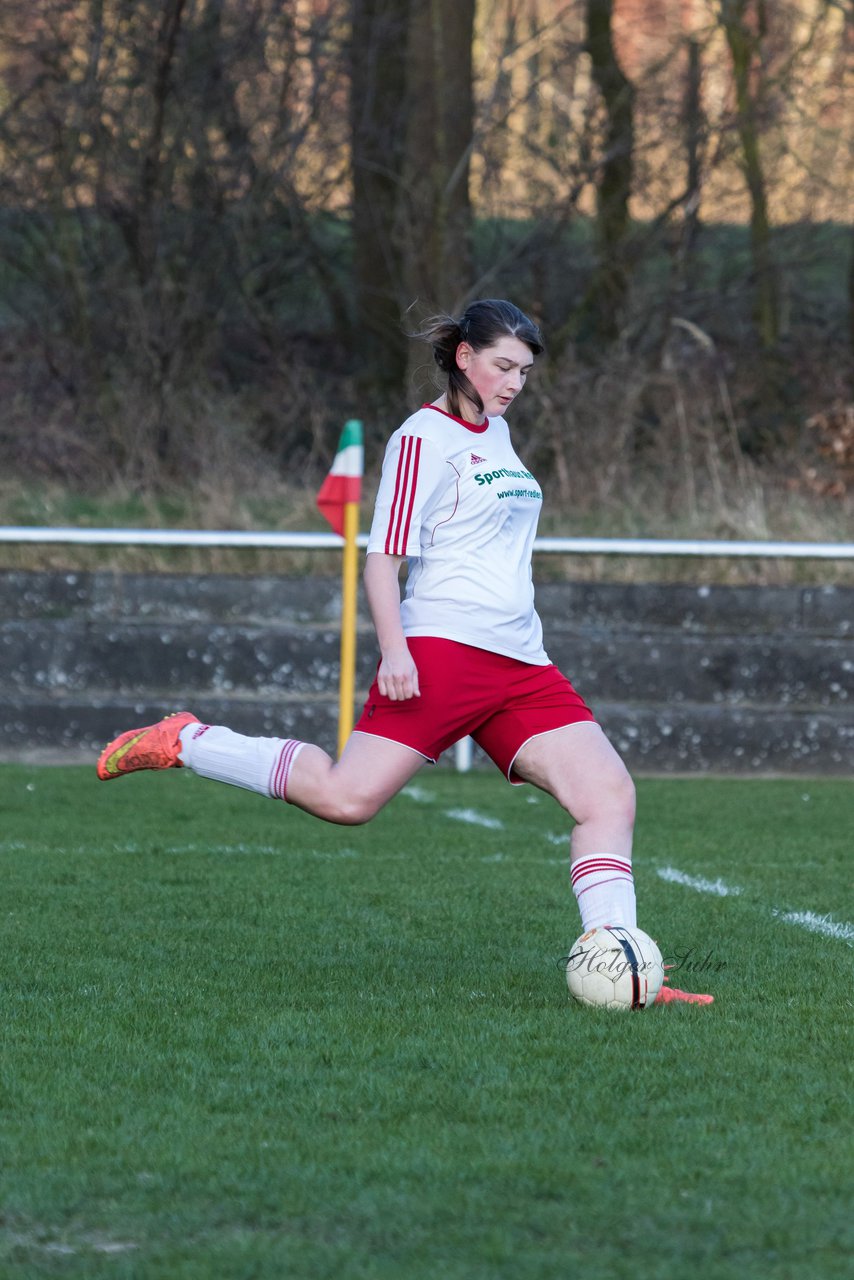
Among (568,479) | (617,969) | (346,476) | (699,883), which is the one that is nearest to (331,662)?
(346,476)

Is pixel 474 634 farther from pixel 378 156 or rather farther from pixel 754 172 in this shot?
pixel 754 172

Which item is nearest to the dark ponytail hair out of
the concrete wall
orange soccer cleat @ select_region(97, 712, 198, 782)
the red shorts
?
the red shorts

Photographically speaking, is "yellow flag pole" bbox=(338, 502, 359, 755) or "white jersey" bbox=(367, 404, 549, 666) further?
"yellow flag pole" bbox=(338, 502, 359, 755)

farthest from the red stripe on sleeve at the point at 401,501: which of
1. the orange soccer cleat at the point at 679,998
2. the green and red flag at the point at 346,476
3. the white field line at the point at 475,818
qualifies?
the green and red flag at the point at 346,476

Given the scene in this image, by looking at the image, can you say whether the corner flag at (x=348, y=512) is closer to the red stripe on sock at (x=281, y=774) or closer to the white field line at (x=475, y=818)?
the white field line at (x=475, y=818)

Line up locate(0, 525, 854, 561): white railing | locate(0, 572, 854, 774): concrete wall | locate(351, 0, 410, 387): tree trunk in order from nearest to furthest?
locate(0, 525, 854, 561): white railing
locate(0, 572, 854, 774): concrete wall
locate(351, 0, 410, 387): tree trunk

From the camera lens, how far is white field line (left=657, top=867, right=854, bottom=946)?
6086 mm

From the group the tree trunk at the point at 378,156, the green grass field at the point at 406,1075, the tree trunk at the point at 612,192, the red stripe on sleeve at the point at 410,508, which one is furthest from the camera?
the tree trunk at the point at 378,156

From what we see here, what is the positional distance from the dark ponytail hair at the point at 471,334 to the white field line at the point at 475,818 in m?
4.15

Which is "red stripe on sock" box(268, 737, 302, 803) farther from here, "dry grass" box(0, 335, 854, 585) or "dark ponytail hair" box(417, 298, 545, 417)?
"dry grass" box(0, 335, 854, 585)

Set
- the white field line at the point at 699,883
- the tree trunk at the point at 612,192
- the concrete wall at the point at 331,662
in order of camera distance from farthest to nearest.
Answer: the tree trunk at the point at 612,192 < the concrete wall at the point at 331,662 < the white field line at the point at 699,883

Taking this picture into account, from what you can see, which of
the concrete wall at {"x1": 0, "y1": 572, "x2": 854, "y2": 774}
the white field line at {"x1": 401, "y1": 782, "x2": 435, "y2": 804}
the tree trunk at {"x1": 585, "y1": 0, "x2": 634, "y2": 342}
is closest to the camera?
the white field line at {"x1": 401, "y1": 782, "x2": 435, "y2": 804}

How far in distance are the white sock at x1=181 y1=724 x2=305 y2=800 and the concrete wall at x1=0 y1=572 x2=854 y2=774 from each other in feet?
21.3

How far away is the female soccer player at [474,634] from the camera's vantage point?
4832 mm
